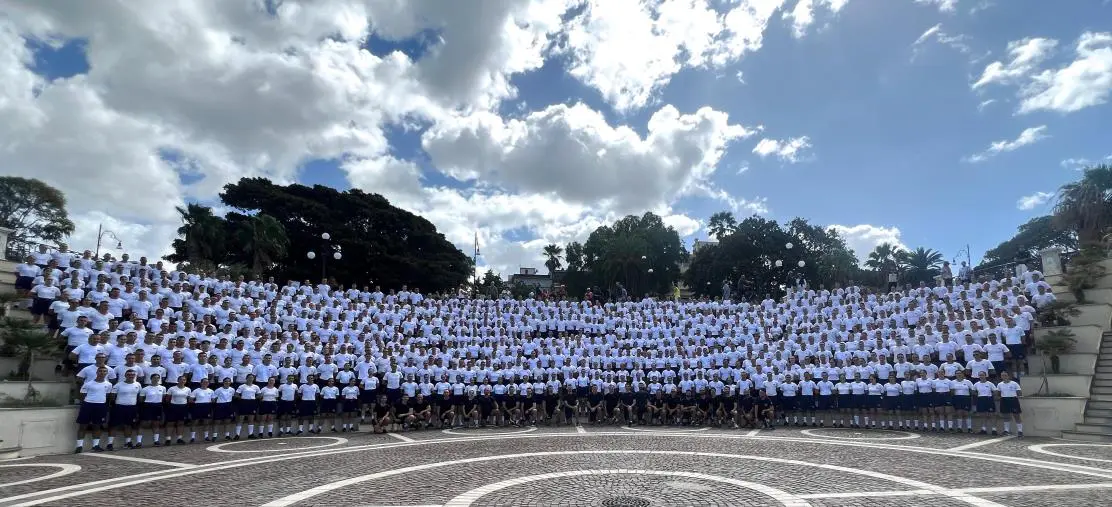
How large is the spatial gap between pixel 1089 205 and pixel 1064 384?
18.8 metres

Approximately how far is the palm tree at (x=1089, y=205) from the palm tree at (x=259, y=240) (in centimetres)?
4747

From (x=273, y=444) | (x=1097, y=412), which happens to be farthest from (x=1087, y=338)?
(x=273, y=444)

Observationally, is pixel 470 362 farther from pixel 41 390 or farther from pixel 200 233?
pixel 200 233

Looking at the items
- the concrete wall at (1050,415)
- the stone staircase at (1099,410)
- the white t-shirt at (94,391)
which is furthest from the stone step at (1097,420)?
the white t-shirt at (94,391)

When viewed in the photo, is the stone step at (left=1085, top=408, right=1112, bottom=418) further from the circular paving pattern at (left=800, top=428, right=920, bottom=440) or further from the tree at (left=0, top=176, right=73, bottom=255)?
the tree at (left=0, top=176, right=73, bottom=255)

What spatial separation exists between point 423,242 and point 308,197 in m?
11.8

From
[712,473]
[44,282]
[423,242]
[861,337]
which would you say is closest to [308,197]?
[423,242]

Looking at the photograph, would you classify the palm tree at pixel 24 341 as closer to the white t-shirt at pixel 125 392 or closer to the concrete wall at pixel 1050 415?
the white t-shirt at pixel 125 392

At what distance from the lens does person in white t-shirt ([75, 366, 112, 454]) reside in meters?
13.9

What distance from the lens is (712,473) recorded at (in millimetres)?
10836

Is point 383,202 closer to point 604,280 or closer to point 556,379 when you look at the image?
point 604,280

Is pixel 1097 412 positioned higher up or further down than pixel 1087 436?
higher up

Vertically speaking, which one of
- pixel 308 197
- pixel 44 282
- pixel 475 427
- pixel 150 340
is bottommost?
pixel 475 427

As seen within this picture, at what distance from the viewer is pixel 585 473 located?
10859mm
